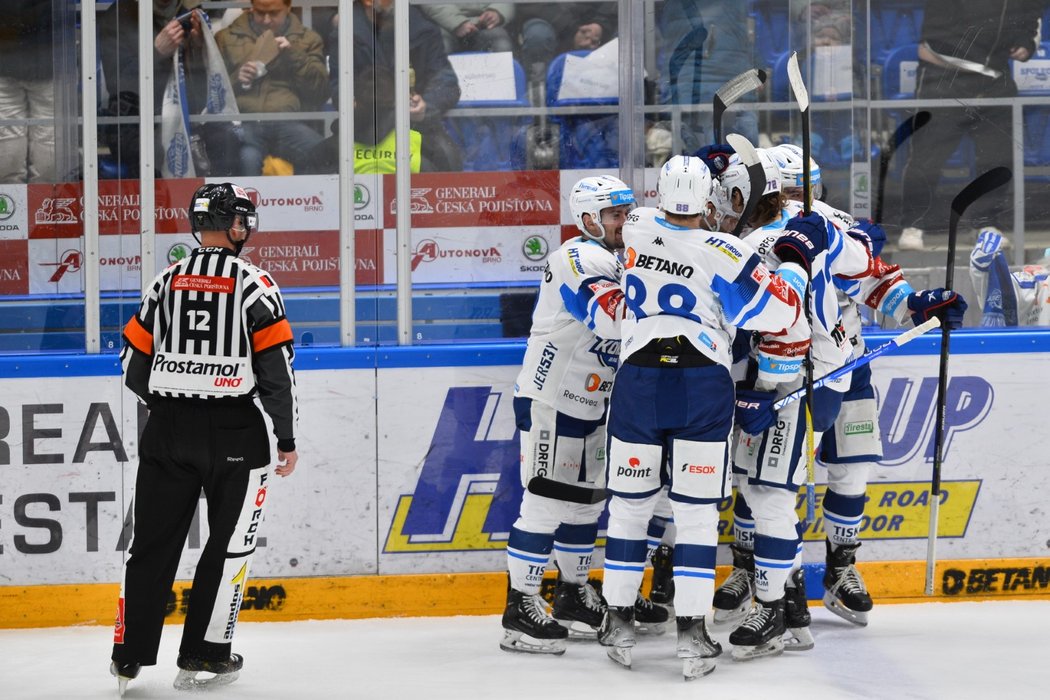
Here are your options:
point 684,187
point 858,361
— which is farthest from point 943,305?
point 684,187

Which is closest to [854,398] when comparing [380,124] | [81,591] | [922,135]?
[922,135]

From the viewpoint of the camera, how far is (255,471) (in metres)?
3.99

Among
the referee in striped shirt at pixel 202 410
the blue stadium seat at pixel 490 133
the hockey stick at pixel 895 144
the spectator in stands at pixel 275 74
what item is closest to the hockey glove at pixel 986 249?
the hockey stick at pixel 895 144

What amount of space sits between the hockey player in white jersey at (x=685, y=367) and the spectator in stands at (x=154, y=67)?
73.9 inches

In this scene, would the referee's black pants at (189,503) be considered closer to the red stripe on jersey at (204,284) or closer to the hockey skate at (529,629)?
the red stripe on jersey at (204,284)

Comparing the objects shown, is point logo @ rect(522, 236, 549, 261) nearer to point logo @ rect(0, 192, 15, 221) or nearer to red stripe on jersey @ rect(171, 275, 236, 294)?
red stripe on jersey @ rect(171, 275, 236, 294)

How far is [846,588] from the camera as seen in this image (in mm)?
4801

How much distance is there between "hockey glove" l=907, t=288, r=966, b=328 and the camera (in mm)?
4598

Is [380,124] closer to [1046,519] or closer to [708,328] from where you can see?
[708,328]

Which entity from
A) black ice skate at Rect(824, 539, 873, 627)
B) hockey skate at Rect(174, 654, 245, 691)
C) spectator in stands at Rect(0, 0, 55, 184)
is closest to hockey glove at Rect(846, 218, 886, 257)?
black ice skate at Rect(824, 539, 873, 627)

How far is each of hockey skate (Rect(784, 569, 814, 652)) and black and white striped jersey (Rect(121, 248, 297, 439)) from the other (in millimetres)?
1784

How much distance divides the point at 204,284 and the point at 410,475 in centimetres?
136

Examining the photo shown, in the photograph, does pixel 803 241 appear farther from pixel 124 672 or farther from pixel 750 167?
pixel 124 672

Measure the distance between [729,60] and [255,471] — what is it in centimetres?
252
